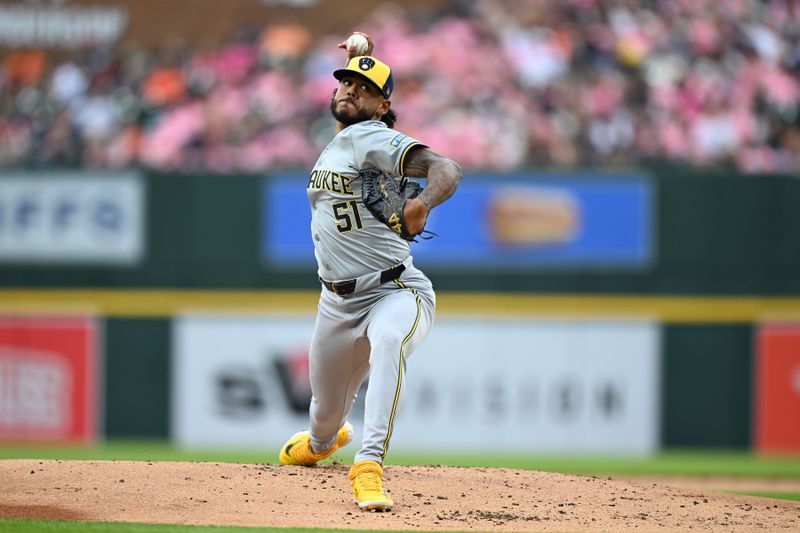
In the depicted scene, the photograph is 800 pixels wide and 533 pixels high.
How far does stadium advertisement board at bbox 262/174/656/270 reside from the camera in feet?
37.3

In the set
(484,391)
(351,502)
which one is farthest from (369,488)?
(484,391)

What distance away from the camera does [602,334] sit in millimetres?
11336

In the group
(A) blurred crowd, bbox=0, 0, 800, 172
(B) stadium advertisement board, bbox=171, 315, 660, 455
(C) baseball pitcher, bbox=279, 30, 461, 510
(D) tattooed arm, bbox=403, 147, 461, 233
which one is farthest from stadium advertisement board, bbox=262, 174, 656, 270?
(D) tattooed arm, bbox=403, 147, 461, 233

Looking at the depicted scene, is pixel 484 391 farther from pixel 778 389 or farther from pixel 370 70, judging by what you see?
pixel 370 70

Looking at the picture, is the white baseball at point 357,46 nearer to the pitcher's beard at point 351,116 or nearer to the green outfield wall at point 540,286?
the pitcher's beard at point 351,116

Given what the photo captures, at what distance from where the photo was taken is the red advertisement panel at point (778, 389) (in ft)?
36.7

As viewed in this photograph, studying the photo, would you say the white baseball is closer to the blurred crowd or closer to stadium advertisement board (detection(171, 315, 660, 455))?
stadium advertisement board (detection(171, 315, 660, 455))

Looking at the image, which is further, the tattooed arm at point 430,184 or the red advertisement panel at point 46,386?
the red advertisement panel at point 46,386

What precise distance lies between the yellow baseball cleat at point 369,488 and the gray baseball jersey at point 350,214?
0.83 meters

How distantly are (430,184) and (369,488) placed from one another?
1.28 meters

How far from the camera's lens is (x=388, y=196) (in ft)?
16.6

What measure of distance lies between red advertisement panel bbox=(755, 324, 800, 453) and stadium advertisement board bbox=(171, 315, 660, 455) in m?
0.96

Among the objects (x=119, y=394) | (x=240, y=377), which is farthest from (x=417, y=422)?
(x=119, y=394)

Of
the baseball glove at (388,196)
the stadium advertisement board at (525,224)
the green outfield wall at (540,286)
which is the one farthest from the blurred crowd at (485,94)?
the baseball glove at (388,196)
